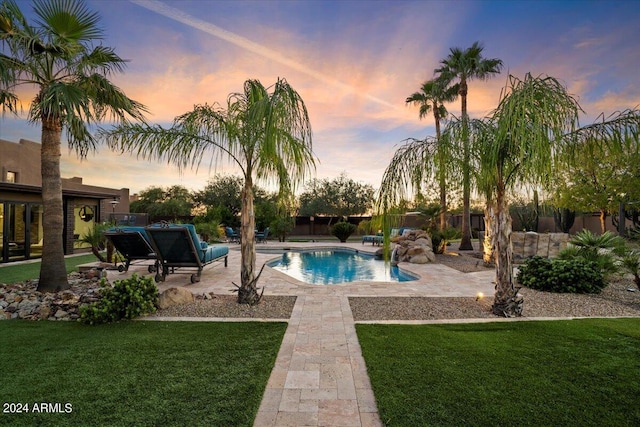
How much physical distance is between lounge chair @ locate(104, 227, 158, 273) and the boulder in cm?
246

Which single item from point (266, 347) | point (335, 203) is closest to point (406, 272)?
point (266, 347)

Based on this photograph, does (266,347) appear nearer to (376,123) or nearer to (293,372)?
(293,372)

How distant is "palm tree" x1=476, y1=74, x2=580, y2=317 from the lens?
3574mm

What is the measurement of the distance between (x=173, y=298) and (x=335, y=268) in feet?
22.5

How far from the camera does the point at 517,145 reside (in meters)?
3.79

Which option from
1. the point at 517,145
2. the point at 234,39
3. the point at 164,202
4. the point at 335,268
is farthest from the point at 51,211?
the point at 164,202

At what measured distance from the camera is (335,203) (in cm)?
2691

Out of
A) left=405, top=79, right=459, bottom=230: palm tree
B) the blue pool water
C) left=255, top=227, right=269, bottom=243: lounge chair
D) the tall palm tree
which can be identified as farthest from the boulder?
left=255, top=227, right=269, bottom=243: lounge chair

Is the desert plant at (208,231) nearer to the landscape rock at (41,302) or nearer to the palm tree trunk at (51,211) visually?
the landscape rock at (41,302)

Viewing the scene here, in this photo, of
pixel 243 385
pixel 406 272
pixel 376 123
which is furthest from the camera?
pixel 376 123

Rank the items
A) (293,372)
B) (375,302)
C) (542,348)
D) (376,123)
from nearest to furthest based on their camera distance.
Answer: (293,372) < (542,348) < (375,302) < (376,123)

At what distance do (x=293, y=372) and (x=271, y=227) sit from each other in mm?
18370

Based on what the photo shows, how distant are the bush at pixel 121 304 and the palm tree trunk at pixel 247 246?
139 cm

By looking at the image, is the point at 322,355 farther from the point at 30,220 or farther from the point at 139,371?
the point at 30,220
